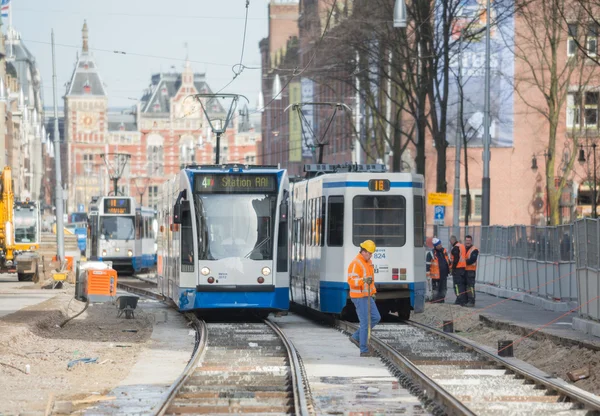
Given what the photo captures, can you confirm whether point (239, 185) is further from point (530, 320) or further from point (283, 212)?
point (530, 320)

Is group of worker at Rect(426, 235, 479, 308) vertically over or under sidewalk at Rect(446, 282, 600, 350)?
over

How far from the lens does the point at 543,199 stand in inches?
2785

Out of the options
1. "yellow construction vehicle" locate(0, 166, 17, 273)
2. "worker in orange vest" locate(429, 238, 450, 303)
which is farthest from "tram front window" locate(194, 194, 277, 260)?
"yellow construction vehicle" locate(0, 166, 17, 273)

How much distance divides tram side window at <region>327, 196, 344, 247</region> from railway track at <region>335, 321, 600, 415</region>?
4360 mm

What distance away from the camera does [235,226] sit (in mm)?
25625

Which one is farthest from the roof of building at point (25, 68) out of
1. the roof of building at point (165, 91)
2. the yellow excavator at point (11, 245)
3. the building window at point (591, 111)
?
the yellow excavator at point (11, 245)

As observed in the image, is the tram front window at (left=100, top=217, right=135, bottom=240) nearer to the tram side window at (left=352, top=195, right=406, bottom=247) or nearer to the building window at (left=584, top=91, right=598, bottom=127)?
the building window at (left=584, top=91, right=598, bottom=127)

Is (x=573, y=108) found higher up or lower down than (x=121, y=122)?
lower down

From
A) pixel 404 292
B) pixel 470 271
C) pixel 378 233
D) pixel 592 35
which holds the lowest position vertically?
pixel 404 292

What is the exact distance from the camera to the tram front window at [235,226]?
25.5 meters

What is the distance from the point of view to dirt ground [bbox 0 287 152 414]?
14.7m

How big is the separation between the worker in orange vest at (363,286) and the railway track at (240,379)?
105 centimetres

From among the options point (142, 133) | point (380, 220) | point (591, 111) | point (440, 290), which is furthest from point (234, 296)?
point (142, 133)

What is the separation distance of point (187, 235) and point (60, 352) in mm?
6222
